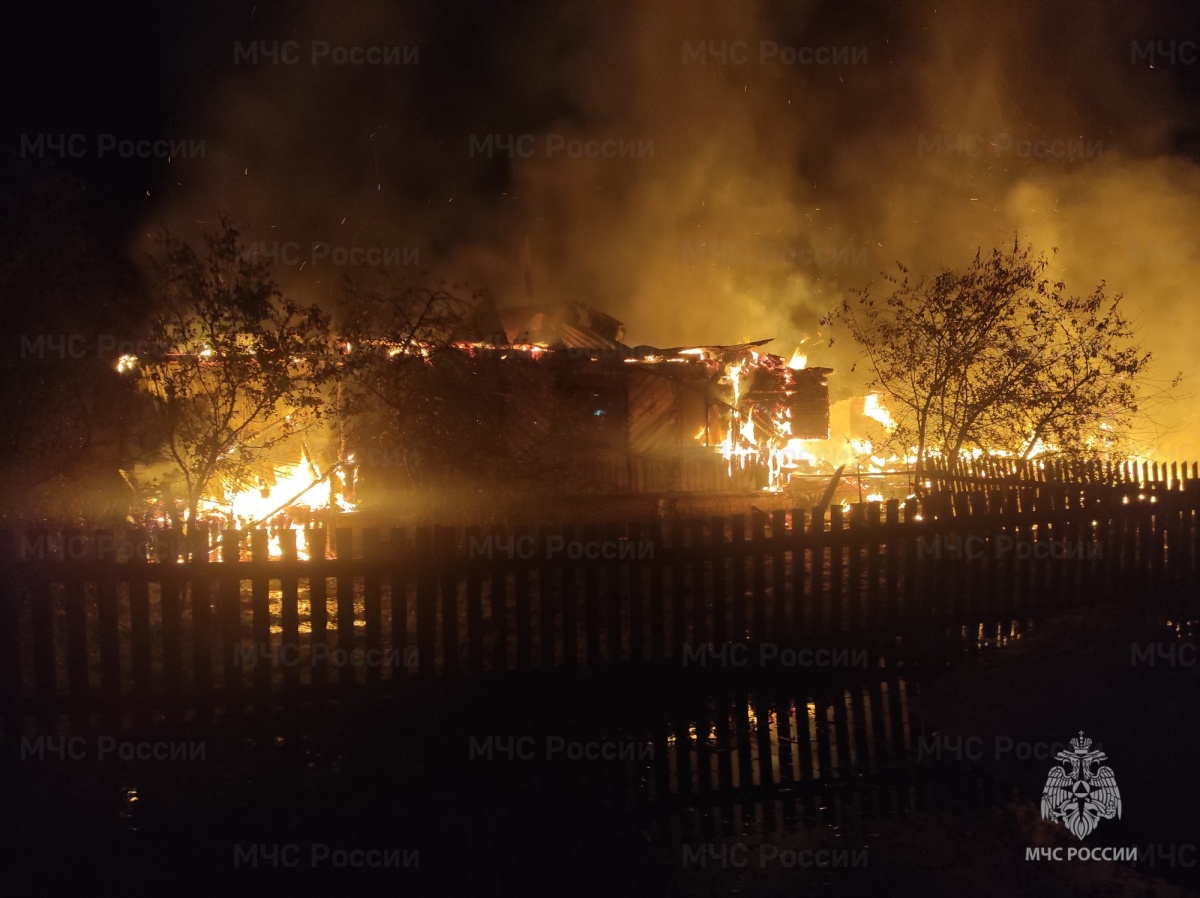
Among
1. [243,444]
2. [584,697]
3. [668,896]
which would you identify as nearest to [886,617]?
[584,697]

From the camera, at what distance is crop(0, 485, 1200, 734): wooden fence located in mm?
6258

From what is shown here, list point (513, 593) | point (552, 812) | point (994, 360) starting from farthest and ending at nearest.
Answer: point (994, 360) < point (513, 593) < point (552, 812)

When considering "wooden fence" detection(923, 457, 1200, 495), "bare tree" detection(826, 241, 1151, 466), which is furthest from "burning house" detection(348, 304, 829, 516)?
"wooden fence" detection(923, 457, 1200, 495)

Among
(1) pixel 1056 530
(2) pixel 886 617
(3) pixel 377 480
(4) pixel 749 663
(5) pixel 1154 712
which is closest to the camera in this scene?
(5) pixel 1154 712

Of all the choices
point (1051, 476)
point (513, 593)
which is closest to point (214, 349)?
point (513, 593)

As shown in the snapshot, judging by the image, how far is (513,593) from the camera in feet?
25.1

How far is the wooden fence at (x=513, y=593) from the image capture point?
6.26 metres

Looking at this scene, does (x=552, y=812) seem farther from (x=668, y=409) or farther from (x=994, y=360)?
(x=668, y=409)

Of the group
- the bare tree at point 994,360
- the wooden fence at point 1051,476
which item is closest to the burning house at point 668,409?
the bare tree at point 994,360

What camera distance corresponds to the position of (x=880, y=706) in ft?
21.7

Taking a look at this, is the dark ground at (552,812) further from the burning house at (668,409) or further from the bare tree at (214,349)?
the burning house at (668,409)

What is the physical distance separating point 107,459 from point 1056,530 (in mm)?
9126

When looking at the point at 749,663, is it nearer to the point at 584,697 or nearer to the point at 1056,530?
the point at 584,697

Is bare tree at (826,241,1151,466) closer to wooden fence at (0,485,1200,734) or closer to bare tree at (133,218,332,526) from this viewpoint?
wooden fence at (0,485,1200,734)
